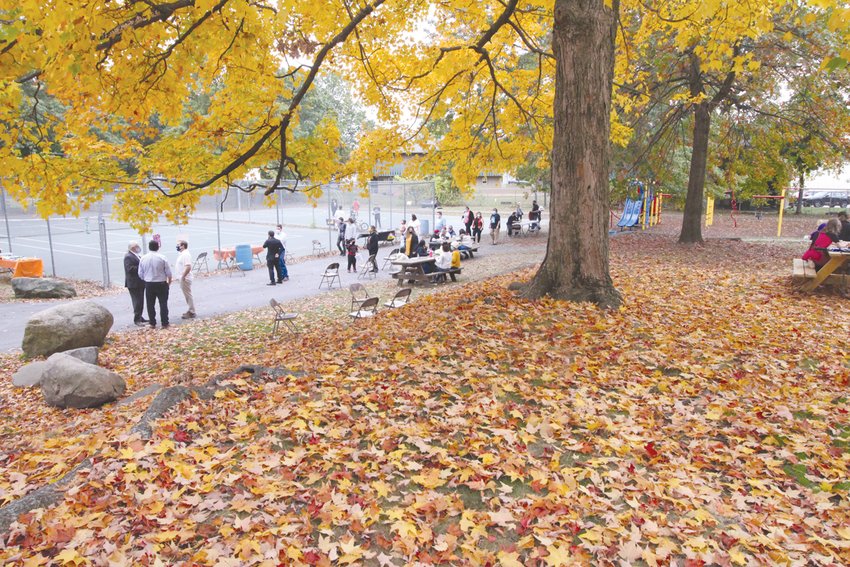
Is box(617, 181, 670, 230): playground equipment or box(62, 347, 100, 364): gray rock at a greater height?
box(617, 181, 670, 230): playground equipment

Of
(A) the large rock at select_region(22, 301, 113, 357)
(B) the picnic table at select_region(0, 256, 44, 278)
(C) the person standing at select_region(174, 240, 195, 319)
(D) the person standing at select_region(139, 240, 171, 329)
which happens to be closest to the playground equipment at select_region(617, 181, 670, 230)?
(C) the person standing at select_region(174, 240, 195, 319)

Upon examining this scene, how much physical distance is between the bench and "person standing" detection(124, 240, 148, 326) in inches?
509

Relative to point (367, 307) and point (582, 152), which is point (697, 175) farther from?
point (367, 307)

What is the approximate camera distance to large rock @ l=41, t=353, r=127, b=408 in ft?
23.1

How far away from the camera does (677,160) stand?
98.0 ft

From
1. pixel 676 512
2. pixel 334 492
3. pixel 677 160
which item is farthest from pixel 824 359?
pixel 677 160

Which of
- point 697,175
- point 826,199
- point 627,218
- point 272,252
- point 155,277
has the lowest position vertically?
point 155,277

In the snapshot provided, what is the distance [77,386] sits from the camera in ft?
23.1

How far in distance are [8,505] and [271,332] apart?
298 inches

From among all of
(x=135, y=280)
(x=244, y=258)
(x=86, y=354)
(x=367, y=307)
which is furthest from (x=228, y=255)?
(x=86, y=354)

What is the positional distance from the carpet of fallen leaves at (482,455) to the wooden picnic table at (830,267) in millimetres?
2318

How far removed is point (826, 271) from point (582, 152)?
536 centimetres

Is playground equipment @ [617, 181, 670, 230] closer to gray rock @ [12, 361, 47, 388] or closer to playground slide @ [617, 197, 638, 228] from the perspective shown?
playground slide @ [617, 197, 638, 228]

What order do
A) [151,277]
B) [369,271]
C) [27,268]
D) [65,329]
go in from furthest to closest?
[369,271] < [27,268] < [151,277] < [65,329]
